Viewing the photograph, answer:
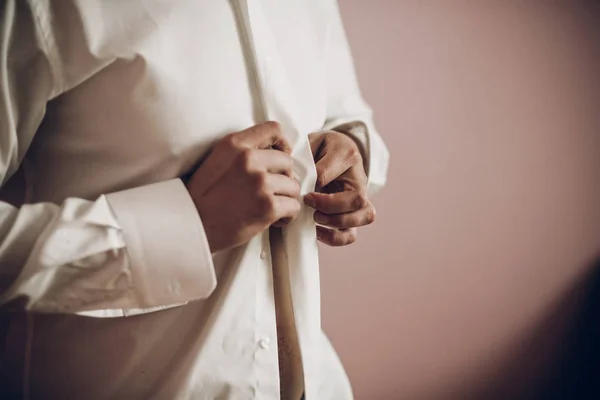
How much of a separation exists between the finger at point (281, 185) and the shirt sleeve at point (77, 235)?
81 mm

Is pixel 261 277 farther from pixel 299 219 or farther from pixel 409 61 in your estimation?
pixel 409 61

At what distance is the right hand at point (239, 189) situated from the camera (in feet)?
1.23

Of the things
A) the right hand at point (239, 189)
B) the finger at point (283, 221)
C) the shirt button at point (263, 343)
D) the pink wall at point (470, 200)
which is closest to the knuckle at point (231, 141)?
the right hand at point (239, 189)

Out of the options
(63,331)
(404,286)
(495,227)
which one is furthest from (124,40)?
(495,227)

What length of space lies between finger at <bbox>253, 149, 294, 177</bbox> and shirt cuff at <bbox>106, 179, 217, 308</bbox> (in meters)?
0.08

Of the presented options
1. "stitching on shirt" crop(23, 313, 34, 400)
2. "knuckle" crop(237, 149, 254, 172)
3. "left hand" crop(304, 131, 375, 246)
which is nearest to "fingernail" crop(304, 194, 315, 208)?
"left hand" crop(304, 131, 375, 246)

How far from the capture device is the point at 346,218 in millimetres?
477

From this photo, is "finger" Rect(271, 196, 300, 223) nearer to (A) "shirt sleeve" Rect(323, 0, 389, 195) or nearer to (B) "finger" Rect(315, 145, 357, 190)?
(B) "finger" Rect(315, 145, 357, 190)

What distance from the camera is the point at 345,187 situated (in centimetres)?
52

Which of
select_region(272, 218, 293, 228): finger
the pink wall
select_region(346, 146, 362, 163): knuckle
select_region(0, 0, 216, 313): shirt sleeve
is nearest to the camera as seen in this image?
select_region(0, 0, 216, 313): shirt sleeve

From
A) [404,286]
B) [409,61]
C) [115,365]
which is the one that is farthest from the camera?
[404,286]

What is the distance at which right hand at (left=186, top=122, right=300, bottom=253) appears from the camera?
1.23ft

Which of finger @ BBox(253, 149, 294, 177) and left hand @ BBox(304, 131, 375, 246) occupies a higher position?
finger @ BBox(253, 149, 294, 177)

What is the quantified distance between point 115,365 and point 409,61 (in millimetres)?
804
